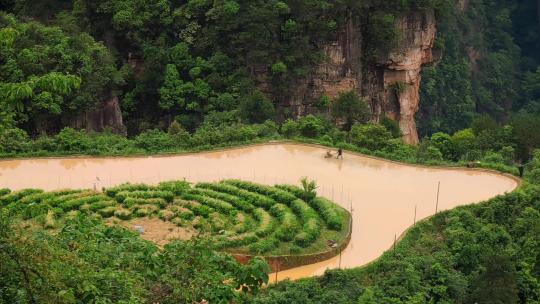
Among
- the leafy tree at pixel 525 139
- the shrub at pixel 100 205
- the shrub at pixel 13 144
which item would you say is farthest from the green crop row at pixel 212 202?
the leafy tree at pixel 525 139

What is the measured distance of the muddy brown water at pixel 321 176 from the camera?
2528 centimetres

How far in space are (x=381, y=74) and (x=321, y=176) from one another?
19451 millimetres

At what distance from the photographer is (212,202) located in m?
24.4

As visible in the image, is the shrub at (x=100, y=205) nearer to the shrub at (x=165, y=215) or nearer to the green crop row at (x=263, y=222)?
the shrub at (x=165, y=215)

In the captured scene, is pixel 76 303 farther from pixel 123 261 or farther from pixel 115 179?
pixel 115 179

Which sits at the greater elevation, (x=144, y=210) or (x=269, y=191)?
(x=269, y=191)

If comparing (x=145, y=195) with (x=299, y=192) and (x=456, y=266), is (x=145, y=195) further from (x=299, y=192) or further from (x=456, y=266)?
(x=456, y=266)

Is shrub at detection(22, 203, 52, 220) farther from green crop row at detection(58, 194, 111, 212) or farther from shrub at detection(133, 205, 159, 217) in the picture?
shrub at detection(133, 205, 159, 217)

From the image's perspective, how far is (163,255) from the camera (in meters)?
15.9

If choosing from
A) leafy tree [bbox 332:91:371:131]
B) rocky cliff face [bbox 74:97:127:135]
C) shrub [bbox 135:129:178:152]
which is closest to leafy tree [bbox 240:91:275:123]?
leafy tree [bbox 332:91:371:131]

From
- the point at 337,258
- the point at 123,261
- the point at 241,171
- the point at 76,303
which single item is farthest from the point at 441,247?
the point at 76,303

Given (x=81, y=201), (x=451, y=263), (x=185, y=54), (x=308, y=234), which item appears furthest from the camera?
(x=185, y=54)

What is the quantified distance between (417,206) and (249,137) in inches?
285

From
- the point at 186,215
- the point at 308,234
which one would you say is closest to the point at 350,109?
the point at 186,215
